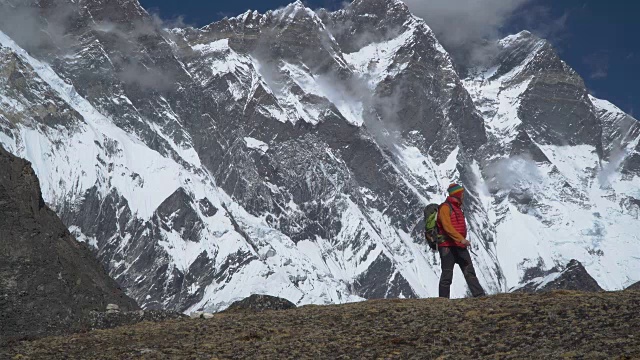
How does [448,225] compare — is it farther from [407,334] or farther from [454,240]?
[407,334]

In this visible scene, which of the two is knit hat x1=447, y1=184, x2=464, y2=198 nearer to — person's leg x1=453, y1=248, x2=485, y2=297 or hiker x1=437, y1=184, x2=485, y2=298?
hiker x1=437, y1=184, x2=485, y2=298

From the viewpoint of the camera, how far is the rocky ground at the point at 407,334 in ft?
57.9

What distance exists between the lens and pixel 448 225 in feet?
82.9

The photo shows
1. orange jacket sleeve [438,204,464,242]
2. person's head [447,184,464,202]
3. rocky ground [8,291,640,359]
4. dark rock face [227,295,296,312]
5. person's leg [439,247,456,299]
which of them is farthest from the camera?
dark rock face [227,295,296,312]

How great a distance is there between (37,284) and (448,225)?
11771 mm

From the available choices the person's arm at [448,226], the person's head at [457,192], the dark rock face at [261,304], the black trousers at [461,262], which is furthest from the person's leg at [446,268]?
the dark rock face at [261,304]

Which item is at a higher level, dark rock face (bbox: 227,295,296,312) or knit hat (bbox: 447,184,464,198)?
knit hat (bbox: 447,184,464,198)

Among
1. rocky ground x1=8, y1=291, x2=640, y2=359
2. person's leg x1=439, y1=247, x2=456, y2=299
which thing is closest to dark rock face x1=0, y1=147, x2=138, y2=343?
rocky ground x1=8, y1=291, x2=640, y2=359

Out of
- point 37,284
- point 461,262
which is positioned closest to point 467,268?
point 461,262

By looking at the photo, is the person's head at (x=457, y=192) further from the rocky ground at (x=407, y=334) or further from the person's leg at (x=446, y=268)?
the rocky ground at (x=407, y=334)

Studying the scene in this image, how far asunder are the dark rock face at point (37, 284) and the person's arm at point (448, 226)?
7913 millimetres

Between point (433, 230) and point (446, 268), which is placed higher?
point (433, 230)

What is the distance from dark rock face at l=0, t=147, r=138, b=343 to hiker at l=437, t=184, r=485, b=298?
788 centimetres

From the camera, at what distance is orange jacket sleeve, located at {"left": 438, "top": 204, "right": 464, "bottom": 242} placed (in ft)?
82.8
